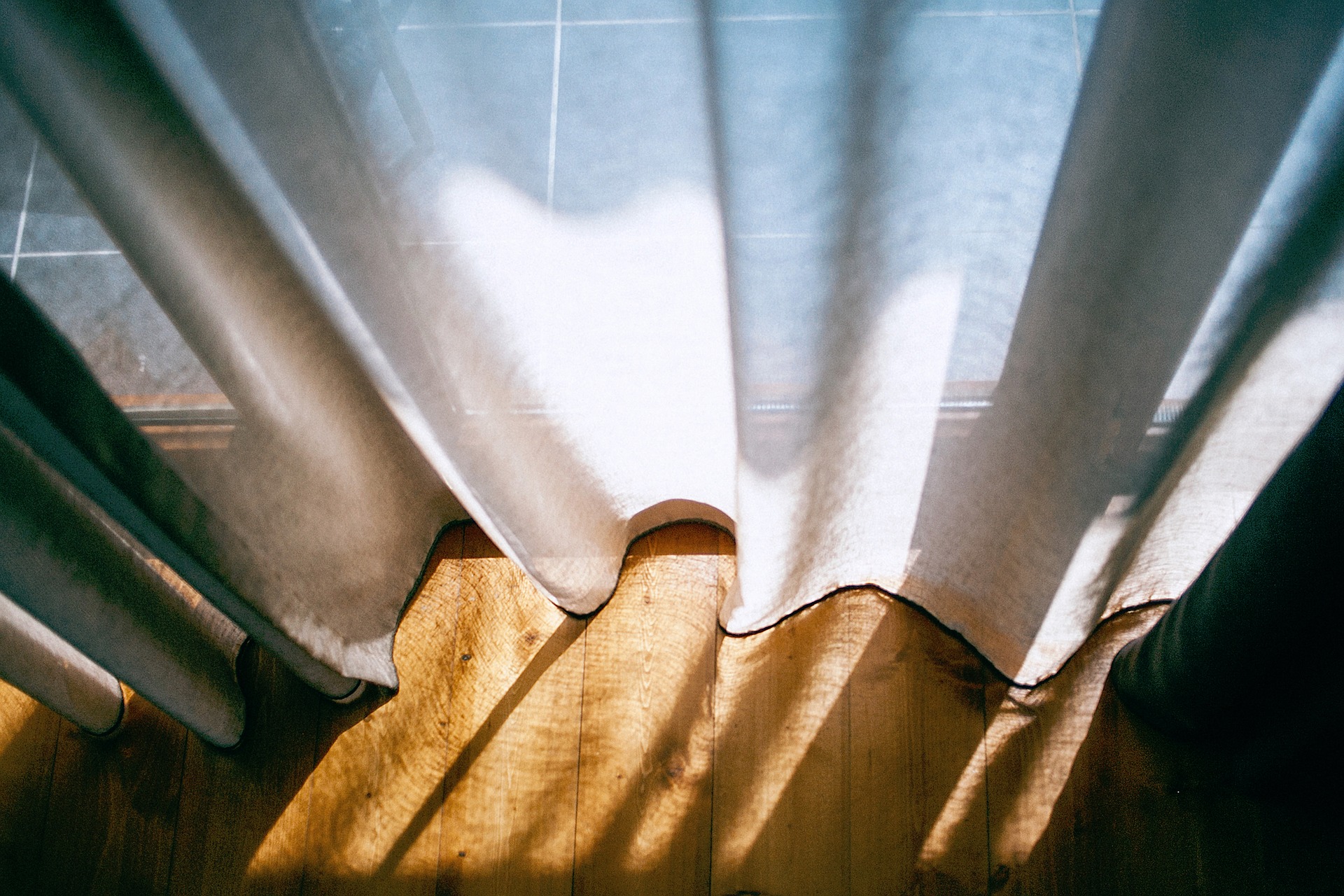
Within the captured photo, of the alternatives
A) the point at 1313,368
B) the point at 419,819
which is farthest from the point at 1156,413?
the point at 419,819

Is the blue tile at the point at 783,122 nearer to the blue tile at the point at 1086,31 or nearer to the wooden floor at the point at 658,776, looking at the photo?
the blue tile at the point at 1086,31

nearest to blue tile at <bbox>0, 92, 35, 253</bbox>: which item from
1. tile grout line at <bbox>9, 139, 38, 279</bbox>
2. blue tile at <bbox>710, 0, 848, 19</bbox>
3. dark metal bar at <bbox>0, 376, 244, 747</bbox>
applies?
tile grout line at <bbox>9, 139, 38, 279</bbox>

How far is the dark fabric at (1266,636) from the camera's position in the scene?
2.02ft

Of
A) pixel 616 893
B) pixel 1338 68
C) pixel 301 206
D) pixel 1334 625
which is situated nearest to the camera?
pixel 1338 68

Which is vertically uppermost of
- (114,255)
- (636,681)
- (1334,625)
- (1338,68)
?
(1338,68)

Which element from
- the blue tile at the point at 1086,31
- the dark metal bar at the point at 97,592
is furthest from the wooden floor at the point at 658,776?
the blue tile at the point at 1086,31

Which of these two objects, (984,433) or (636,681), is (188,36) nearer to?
(984,433)

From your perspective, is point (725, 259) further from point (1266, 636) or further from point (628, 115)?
point (1266, 636)

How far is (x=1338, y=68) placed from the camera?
449 millimetres

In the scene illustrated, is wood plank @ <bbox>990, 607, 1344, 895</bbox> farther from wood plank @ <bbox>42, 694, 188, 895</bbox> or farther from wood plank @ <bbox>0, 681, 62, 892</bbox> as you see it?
wood plank @ <bbox>0, 681, 62, 892</bbox>

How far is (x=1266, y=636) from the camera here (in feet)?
2.38

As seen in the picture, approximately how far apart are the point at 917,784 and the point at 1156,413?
1.80 ft

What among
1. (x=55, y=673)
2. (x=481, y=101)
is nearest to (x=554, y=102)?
(x=481, y=101)

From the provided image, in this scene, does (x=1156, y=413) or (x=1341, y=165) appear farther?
(x=1156, y=413)
